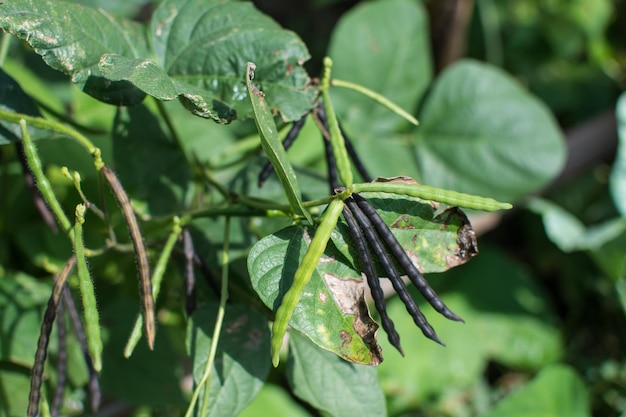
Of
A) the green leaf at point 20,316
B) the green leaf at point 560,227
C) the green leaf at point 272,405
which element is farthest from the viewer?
the green leaf at point 560,227

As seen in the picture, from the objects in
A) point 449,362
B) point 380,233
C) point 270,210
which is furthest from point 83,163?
point 449,362

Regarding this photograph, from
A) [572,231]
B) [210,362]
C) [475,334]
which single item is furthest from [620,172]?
[210,362]

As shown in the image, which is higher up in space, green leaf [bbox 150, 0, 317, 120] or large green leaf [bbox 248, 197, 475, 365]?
green leaf [bbox 150, 0, 317, 120]

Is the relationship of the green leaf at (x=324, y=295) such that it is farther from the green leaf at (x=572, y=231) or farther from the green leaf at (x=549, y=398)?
the green leaf at (x=572, y=231)

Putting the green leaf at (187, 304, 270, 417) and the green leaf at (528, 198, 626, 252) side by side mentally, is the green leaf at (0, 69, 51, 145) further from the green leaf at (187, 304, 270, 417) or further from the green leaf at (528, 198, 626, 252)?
the green leaf at (528, 198, 626, 252)

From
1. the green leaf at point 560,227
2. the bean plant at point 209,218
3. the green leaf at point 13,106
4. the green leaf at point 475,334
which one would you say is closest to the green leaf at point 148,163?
the bean plant at point 209,218

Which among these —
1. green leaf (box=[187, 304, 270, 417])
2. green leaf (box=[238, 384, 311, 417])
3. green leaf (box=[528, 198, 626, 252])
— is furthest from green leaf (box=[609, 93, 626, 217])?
green leaf (box=[187, 304, 270, 417])

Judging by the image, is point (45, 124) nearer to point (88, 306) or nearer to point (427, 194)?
point (88, 306)
